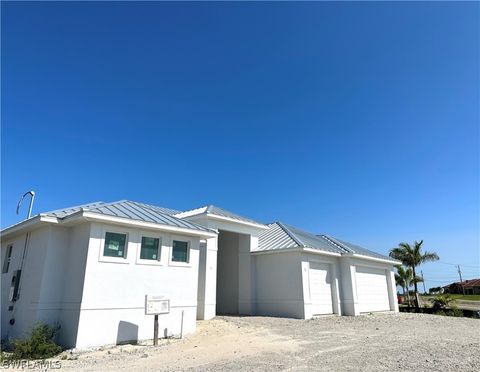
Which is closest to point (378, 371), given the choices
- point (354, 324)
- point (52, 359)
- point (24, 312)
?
point (52, 359)

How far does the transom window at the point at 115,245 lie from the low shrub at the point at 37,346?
2.57 m

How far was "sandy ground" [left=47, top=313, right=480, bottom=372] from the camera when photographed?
7312 mm

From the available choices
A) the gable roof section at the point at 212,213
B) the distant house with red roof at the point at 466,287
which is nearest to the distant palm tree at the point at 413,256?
the gable roof section at the point at 212,213

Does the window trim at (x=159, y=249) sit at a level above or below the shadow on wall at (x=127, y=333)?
above

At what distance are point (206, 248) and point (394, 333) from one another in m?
8.38

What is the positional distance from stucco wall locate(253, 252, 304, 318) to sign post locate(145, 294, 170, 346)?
25.3 feet

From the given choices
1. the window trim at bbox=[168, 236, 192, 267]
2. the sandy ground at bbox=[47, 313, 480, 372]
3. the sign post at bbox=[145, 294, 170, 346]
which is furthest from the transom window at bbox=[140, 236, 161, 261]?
the sandy ground at bbox=[47, 313, 480, 372]

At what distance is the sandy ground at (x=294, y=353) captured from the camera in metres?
7.31

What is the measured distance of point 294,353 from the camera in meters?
8.63

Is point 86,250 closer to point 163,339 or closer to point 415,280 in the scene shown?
point 163,339

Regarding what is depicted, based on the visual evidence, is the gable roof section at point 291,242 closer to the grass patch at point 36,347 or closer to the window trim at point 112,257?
the window trim at point 112,257

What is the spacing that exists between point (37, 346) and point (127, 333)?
2.39 metres

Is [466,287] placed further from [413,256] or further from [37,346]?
[37,346]

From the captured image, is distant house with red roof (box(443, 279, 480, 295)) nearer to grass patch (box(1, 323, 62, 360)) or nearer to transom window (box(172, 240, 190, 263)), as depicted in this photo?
transom window (box(172, 240, 190, 263))
